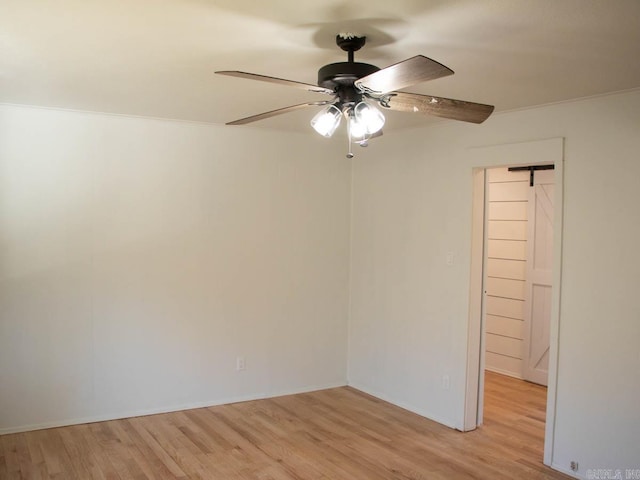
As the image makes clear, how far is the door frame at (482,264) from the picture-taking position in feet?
11.3

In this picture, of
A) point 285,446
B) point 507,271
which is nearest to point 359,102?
point 285,446

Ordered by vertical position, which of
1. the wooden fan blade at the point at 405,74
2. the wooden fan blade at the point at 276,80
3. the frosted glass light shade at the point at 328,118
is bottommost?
the frosted glass light shade at the point at 328,118

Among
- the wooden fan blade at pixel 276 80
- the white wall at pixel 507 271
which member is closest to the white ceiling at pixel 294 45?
the wooden fan blade at pixel 276 80

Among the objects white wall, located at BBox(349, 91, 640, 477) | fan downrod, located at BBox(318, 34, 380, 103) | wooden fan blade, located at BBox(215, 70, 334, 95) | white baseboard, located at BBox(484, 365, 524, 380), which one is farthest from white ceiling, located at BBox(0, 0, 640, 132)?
white baseboard, located at BBox(484, 365, 524, 380)

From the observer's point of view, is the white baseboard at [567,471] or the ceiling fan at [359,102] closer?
the ceiling fan at [359,102]

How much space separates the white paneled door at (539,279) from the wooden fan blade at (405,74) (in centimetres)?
379

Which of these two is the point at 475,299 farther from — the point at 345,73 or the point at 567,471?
the point at 345,73

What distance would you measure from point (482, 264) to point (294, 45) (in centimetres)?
243

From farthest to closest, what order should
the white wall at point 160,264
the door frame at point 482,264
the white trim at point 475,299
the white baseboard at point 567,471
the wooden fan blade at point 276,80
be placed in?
1. the white trim at point 475,299
2. the white wall at point 160,264
3. the door frame at point 482,264
4. the white baseboard at point 567,471
5. the wooden fan blade at point 276,80

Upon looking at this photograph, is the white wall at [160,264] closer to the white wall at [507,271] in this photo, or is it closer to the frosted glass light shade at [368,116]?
the white wall at [507,271]

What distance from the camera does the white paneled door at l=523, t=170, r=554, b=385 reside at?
5270mm

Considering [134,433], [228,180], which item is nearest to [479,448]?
[134,433]

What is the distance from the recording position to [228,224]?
4.57 metres

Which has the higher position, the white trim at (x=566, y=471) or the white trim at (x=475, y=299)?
the white trim at (x=475, y=299)
